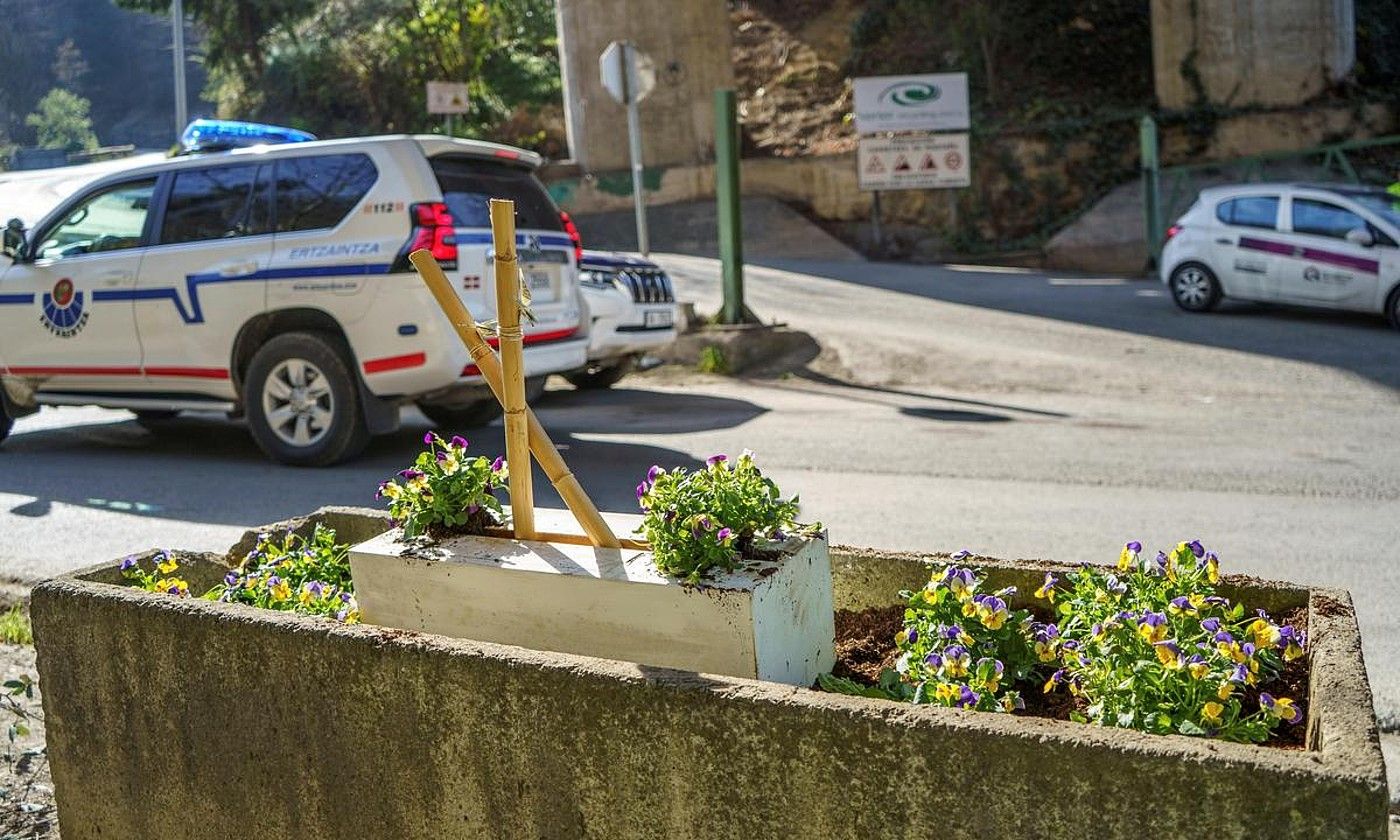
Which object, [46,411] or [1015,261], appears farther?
[1015,261]

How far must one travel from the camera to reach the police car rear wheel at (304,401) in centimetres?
875

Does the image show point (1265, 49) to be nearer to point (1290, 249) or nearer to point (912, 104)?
point (912, 104)

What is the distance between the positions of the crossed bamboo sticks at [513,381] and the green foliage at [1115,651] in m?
0.70

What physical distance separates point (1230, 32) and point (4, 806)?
24594mm

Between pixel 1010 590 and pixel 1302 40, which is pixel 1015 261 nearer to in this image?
pixel 1302 40

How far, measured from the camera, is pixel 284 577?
3.77m

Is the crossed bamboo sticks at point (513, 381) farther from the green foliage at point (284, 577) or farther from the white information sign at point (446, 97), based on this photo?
the white information sign at point (446, 97)

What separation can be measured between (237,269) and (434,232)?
1.42m

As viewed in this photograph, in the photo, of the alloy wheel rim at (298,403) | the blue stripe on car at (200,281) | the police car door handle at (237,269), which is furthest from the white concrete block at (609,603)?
the police car door handle at (237,269)

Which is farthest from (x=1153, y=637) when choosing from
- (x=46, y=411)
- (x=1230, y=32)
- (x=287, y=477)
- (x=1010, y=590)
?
(x=1230, y=32)

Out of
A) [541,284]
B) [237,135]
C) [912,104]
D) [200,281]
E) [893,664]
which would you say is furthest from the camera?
[912,104]

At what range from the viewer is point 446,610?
315 cm

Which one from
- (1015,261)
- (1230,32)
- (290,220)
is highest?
(1230,32)

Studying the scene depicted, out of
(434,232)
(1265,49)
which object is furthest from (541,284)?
(1265,49)
